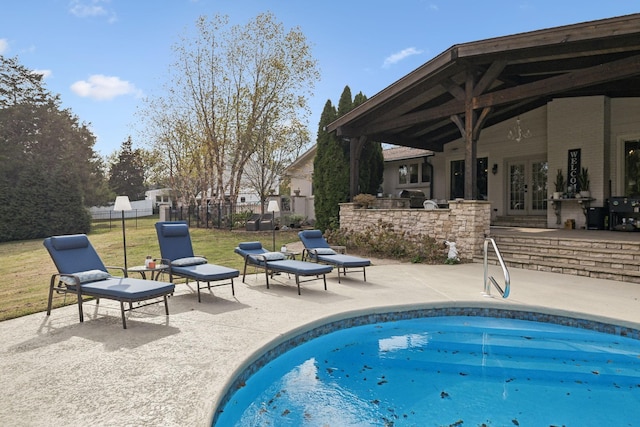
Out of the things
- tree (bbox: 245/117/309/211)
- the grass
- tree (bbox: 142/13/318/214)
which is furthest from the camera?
tree (bbox: 245/117/309/211)

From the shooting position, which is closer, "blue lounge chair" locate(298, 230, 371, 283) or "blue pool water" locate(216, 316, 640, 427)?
"blue pool water" locate(216, 316, 640, 427)

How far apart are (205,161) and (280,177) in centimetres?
392

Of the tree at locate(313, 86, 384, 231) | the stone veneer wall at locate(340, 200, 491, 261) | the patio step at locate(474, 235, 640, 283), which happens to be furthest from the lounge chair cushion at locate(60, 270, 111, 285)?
the tree at locate(313, 86, 384, 231)

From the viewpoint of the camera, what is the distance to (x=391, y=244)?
1044 cm

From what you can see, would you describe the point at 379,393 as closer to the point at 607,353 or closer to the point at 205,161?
the point at 607,353

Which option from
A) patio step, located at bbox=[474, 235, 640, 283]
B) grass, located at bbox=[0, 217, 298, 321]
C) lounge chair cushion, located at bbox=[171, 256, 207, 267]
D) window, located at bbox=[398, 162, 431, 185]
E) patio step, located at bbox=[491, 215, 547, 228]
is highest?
window, located at bbox=[398, 162, 431, 185]

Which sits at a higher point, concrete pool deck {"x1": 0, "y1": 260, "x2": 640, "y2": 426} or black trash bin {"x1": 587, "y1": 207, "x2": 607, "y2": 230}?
black trash bin {"x1": 587, "y1": 207, "x2": 607, "y2": 230}

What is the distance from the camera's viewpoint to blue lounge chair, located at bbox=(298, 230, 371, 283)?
7.09 m

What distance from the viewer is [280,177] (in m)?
20.1

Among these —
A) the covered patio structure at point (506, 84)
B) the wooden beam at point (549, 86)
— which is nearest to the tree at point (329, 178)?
the covered patio structure at point (506, 84)

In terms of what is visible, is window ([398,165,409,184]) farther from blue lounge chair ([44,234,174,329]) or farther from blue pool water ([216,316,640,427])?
blue lounge chair ([44,234,174,329])

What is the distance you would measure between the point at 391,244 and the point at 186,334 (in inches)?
280

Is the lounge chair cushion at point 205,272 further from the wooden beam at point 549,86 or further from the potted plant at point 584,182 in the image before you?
the potted plant at point 584,182

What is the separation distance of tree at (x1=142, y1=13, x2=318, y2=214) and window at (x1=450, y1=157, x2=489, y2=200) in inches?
305
